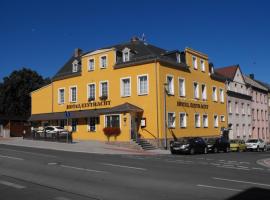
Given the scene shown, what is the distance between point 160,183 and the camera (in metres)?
12.3

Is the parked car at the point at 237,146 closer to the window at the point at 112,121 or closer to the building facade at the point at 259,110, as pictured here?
the window at the point at 112,121

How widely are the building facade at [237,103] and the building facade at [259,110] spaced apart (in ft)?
5.85

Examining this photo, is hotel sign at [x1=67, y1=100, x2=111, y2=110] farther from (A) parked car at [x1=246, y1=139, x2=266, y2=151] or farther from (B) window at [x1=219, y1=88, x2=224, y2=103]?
(B) window at [x1=219, y1=88, x2=224, y2=103]

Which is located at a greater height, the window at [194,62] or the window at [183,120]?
the window at [194,62]

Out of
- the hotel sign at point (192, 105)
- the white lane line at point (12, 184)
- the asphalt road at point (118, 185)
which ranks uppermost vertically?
the hotel sign at point (192, 105)

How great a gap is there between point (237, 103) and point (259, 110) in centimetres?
1082

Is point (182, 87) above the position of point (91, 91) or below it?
above

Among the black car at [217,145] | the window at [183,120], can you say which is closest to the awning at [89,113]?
the window at [183,120]

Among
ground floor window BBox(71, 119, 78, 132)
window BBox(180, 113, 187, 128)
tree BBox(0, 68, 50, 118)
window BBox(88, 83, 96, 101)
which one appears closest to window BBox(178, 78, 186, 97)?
window BBox(180, 113, 187, 128)

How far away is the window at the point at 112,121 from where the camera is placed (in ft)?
125

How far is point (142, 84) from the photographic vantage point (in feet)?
126

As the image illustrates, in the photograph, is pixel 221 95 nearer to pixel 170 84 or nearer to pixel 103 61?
pixel 170 84

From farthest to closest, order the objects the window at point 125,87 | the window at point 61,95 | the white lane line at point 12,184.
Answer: the window at point 61,95
the window at point 125,87
the white lane line at point 12,184

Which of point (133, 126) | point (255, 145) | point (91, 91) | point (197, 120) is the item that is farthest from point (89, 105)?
point (255, 145)
